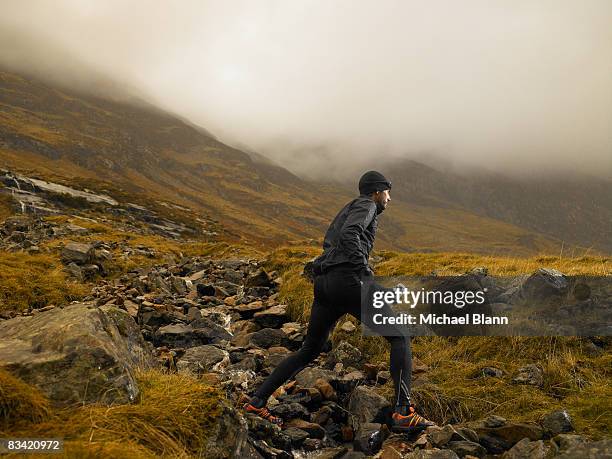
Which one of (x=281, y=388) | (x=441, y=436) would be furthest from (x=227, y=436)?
(x=281, y=388)

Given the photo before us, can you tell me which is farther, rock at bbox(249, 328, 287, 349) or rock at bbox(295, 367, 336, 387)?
rock at bbox(249, 328, 287, 349)

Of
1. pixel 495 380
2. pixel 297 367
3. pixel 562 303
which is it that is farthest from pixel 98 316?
pixel 562 303

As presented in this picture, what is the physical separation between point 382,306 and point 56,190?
70224 mm

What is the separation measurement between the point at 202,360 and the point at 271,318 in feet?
10.4

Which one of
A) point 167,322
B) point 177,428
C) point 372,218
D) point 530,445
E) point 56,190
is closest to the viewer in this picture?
point 177,428

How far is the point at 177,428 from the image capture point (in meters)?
3.89

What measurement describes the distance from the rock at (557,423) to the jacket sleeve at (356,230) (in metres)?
2.88

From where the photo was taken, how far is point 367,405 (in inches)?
229

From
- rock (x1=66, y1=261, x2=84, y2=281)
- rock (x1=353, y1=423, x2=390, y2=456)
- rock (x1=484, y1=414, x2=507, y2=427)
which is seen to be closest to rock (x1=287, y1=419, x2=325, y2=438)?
rock (x1=353, y1=423, x2=390, y2=456)

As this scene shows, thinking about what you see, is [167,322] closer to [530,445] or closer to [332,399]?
[332,399]

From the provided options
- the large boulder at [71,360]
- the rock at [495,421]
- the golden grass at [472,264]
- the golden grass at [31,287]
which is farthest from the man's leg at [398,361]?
the golden grass at [31,287]

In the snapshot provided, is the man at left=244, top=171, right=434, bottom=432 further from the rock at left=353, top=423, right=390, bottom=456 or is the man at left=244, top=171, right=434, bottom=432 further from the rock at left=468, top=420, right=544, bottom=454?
the rock at left=468, top=420, right=544, bottom=454

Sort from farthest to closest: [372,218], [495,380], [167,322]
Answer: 1. [167,322]
2. [495,380]
3. [372,218]

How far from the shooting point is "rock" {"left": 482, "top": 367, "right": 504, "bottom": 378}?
257 inches
